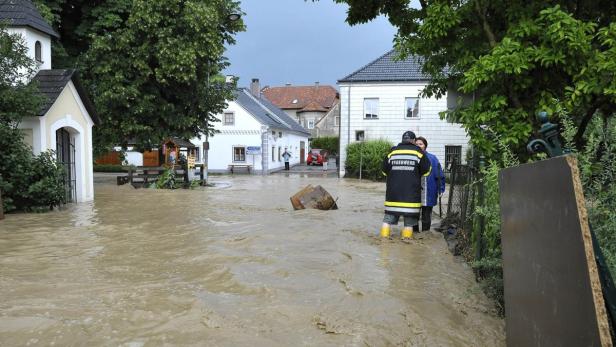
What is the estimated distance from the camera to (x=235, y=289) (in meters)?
5.57

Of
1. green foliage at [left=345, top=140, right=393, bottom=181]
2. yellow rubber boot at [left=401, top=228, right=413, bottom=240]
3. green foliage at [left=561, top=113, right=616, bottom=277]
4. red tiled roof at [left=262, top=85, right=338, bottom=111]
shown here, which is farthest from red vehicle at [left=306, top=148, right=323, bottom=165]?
green foliage at [left=561, top=113, right=616, bottom=277]

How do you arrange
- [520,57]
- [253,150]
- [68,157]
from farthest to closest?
[253,150] < [68,157] < [520,57]

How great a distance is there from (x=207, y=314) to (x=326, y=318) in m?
1.09

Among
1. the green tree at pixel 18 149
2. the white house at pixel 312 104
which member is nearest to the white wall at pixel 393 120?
the green tree at pixel 18 149

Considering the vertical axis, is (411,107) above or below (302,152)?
above

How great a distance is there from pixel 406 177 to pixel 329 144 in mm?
55091

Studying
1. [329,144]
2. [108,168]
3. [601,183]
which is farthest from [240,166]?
[601,183]

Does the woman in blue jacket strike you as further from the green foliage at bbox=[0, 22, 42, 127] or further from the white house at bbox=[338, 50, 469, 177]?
the white house at bbox=[338, 50, 469, 177]

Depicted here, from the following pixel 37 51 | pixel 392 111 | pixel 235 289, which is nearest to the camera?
pixel 235 289

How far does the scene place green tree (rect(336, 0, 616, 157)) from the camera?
491 centimetres

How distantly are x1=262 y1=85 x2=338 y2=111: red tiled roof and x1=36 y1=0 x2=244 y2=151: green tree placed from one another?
56347 mm

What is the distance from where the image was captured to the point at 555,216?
2137 mm

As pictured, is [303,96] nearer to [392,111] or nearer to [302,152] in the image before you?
[302,152]

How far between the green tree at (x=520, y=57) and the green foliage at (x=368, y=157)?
25.0 meters
